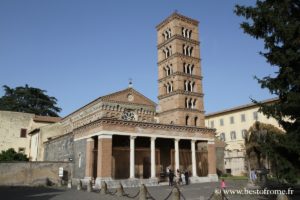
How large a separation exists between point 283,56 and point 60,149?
1057 inches

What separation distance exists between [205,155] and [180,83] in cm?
781

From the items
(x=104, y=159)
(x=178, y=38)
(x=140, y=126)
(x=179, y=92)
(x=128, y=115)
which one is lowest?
(x=104, y=159)

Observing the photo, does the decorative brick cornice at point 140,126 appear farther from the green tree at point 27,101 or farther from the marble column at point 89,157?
the green tree at point 27,101

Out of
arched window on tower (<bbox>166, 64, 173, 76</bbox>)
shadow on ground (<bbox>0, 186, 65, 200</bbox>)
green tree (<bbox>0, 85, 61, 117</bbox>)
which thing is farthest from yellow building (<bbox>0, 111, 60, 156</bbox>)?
shadow on ground (<bbox>0, 186, 65, 200</bbox>)

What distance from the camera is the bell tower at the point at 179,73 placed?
31.1m

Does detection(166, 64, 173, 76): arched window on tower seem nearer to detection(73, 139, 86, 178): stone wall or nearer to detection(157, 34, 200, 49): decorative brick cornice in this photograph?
detection(157, 34, 200, 49): decorative brick cornice

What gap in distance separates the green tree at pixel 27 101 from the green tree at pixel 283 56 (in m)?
54.7

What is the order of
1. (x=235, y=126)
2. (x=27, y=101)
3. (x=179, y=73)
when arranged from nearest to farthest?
(x=179, y=73) < (x=235, y=126) < (x=27, y=101)

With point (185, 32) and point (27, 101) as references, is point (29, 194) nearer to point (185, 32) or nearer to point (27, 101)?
point (185, 32)

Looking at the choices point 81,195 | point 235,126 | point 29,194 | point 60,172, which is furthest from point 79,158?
point 235,126

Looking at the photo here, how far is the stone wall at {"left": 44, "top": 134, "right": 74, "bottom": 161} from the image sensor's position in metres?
29.4

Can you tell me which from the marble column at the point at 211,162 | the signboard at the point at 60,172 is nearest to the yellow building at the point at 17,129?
the signboard at the point at 60,172

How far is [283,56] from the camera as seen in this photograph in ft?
34.5

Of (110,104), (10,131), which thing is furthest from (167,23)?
(10,131)
